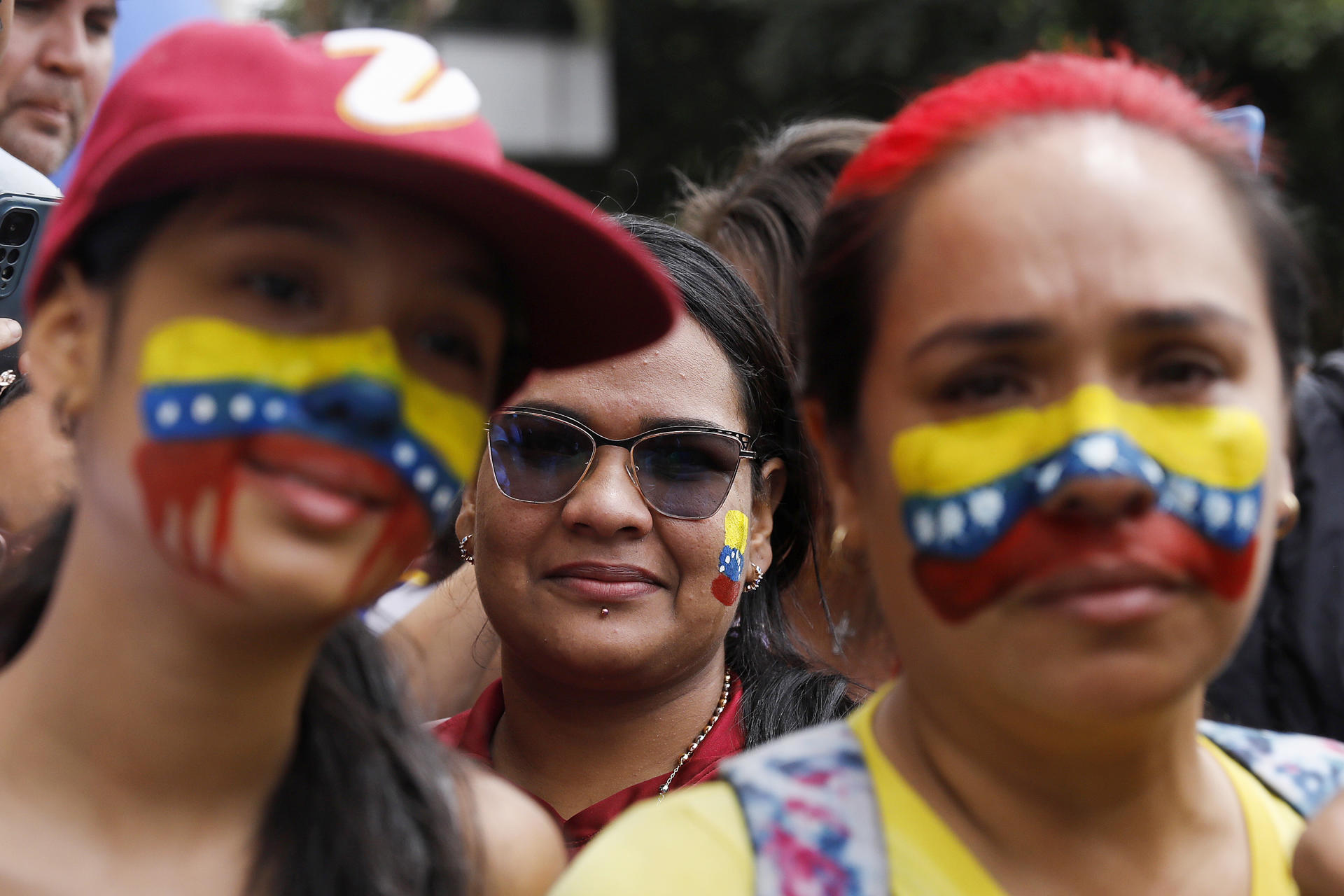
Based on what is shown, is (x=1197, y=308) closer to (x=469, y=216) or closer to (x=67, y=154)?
(x=469, y=216)

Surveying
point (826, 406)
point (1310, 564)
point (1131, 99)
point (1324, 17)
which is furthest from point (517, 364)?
point (1324, 17)

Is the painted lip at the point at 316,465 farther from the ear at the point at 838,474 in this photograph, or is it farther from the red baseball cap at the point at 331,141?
the ear at the point at 838,474

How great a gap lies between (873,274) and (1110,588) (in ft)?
1.48

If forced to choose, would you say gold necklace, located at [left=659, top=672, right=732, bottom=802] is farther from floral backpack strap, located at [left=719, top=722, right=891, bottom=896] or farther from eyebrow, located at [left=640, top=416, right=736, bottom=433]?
floral backpack strap, located at [left=719, top=722, right=891, bottom=896]

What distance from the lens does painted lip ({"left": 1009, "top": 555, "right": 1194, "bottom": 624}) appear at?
1493 mm

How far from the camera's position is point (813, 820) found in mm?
1578

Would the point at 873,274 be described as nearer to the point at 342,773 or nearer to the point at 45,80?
the point at 342,773


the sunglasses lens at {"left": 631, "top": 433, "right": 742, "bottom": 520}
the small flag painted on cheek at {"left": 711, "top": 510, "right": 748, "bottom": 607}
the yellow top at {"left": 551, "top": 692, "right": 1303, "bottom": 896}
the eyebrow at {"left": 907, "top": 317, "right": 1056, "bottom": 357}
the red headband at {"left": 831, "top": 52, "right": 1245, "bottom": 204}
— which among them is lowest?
the small flag painted on cheek at {"left": 711, "top": 510, "right": 748, "bottom": 607}

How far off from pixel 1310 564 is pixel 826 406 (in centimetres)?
185

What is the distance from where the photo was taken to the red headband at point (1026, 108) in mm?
1651

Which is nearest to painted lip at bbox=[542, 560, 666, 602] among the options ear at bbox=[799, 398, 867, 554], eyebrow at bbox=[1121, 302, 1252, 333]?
ear at bbox=[799, 398, 867, 554]

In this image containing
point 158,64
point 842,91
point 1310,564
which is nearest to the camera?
point 158,64

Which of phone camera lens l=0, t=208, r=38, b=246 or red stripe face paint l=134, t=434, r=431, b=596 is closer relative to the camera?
red stripe face paint l=134, t=434, r=431, b=596

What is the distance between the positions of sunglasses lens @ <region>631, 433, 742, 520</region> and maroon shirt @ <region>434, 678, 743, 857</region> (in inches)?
16.3
